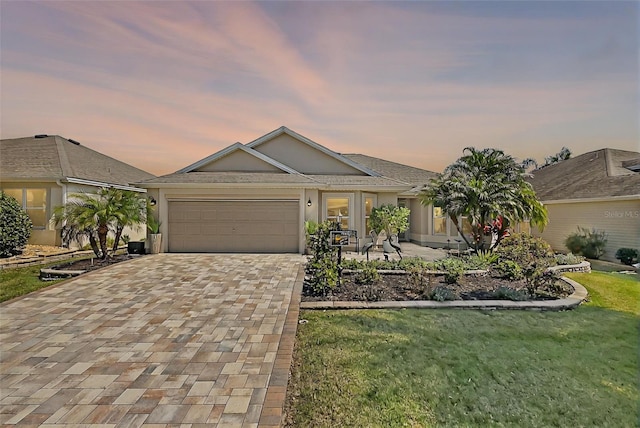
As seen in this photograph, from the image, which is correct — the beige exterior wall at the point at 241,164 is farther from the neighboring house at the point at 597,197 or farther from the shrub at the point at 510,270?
the neighboring house at the point at 597,197

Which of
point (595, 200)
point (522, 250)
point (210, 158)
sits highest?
point (210, 158)

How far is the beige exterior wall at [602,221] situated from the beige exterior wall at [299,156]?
11310 millimetres

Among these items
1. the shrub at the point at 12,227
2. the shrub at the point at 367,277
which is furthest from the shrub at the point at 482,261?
the shrub at the point at 12,227

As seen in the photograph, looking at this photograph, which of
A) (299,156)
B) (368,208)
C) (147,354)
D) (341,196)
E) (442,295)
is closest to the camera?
(147,354)

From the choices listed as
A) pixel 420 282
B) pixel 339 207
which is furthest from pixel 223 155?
pixel 420 282

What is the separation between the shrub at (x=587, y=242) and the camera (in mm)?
14171

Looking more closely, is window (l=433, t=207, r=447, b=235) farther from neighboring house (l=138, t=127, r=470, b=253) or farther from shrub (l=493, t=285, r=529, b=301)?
shrub (l=493, t=285, r=529, b=301)

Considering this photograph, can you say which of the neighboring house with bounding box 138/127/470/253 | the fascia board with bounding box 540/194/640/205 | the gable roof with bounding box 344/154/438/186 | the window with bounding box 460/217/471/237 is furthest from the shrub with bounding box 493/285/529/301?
the gable roof with bounding box 344/154/438/186

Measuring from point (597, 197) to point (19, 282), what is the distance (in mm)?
21748

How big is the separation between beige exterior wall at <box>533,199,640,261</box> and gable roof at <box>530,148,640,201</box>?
0.47 meters

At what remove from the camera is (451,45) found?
916cm

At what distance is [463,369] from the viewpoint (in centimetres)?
413

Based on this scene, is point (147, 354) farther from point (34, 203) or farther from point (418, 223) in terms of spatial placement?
point (418, 223)

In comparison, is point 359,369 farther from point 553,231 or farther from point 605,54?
point 553,231
